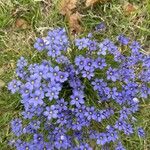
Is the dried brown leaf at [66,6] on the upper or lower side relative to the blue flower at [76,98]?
upper

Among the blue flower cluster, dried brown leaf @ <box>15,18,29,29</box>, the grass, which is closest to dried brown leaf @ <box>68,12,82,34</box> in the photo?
the grass

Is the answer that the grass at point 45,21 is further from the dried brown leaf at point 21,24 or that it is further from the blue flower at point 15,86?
the blue flower at point 15,86

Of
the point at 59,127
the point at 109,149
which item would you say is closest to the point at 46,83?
the point at 59,127

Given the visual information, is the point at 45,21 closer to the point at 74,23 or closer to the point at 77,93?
the point at 74,23

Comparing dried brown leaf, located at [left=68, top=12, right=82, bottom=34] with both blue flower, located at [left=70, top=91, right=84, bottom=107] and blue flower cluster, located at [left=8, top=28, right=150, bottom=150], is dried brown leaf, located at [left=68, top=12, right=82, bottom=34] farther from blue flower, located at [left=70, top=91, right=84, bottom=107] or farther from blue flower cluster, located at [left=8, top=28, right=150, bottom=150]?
blue flower, located at [left=70, top=91, right=84, bottom=107]

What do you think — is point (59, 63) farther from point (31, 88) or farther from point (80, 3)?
point (80, 3)

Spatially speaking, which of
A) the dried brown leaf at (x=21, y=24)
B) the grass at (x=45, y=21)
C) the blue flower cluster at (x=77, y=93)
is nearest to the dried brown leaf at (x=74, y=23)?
the grass at (x=45, y=21)
